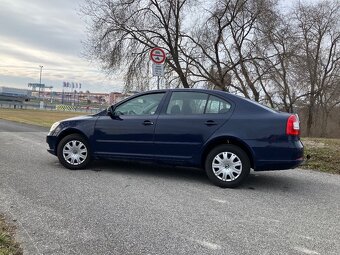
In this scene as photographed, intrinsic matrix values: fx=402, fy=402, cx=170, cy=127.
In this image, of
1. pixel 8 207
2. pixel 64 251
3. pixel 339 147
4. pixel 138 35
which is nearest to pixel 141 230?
pixel 64 251

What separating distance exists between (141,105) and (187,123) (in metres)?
1.00

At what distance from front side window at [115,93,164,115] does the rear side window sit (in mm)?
892

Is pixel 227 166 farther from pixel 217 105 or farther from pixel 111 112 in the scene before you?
pixel 111 112

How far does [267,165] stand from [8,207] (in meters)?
3.73

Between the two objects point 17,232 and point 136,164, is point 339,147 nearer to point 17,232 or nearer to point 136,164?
point 136,164

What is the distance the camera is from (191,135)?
648cm

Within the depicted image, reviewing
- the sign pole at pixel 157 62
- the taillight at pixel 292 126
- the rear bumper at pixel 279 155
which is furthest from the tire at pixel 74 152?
the sign pole at pixel 157 62

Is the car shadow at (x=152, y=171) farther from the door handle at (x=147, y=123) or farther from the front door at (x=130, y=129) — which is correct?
the door handle at (x=147, y=123)

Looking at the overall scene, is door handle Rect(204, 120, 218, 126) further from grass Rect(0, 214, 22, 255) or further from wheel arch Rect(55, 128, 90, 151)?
grass Rect(0, 214, 22, 255)

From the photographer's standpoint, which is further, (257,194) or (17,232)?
(257,194)

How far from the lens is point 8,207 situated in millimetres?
4840

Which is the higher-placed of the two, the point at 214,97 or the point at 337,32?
the point at 337,32

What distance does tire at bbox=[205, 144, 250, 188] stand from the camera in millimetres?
6242

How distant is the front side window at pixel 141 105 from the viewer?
6.93 metres
